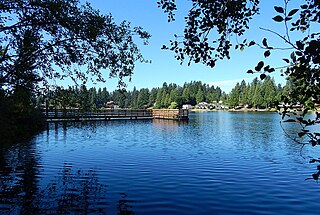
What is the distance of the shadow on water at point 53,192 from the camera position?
977cm

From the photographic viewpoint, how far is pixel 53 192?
1173 centimetres

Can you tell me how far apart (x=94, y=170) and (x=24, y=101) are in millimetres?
8002

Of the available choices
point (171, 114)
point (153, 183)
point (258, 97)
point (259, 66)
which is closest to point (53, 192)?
point (153, 183)

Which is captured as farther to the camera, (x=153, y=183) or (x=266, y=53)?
(x=153, y=183)

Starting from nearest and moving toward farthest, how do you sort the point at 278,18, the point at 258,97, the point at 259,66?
the point at 278,18 < the point at 259,66 < the point at 258,97

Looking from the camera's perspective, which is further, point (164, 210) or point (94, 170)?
point (94, 170)

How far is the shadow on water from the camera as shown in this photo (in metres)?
9.77

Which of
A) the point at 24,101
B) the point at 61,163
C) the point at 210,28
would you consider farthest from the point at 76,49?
the point at 61,163

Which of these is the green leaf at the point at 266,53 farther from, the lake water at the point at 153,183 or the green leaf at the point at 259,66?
the lake water at the point at 153,183

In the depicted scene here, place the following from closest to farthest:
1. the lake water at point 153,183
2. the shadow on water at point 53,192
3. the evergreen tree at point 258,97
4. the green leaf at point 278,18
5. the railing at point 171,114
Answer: the green leaf at point 278,18
the shadow on water at point 53,192
the lake water at point 153,183
the railing at point 171,114
the evergreen tree at point 258,97

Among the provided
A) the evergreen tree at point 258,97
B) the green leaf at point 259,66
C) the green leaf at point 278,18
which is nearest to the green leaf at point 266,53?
the green leaf at point 259,66

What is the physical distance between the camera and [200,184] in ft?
44.2

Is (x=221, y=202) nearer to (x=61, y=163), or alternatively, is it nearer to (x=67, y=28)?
(x=67, y=28)

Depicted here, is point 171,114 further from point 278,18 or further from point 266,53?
point 278,18
